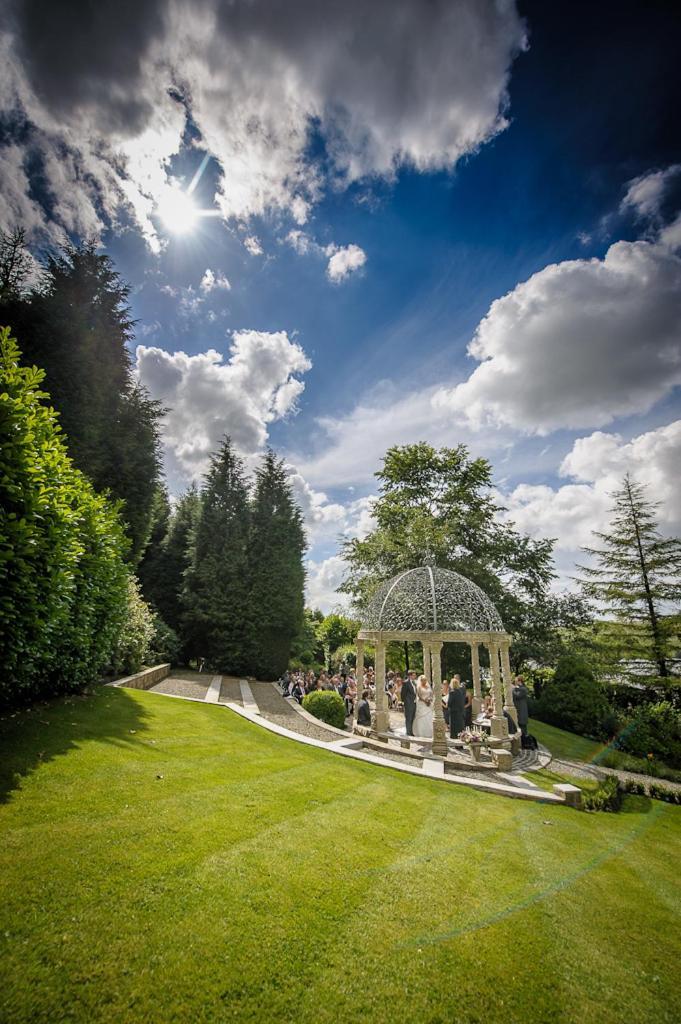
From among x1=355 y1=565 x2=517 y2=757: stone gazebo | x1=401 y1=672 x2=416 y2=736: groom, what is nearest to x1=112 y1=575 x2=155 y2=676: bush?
x1=355 y1=565 x2=517 y2=757: stone gazebo

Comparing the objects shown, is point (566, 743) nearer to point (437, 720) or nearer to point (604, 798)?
point (437, 720)

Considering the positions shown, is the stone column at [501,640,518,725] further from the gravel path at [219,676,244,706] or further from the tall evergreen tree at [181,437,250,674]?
the tall evergreen tree at [181,437,250,674]

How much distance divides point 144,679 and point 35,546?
10.6 metres

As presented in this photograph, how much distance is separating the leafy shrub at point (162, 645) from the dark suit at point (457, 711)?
43.7ft

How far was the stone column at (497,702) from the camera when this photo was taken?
38.6ft

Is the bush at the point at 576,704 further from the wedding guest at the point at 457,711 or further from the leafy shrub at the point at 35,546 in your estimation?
the leafy shrub at the point at 35,546

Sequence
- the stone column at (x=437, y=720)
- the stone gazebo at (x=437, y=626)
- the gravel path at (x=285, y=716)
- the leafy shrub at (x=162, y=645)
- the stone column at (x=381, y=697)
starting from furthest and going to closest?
1. the leafy shrub at (x=162, y=645)
2. the stone column at (x=381, y=697)
3. the stone gazebo at (x=437, y=626)
4. the gravel path at (x=285, y=716)
5. the stone column at (x=437, y=720)

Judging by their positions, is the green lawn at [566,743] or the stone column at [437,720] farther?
the green lawn at [566,743]

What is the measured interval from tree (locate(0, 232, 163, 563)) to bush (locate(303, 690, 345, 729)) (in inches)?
370

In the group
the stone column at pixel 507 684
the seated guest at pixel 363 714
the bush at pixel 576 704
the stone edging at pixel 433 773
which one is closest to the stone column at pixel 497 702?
the stone column at pixel 507 684

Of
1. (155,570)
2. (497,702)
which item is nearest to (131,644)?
(497,702)

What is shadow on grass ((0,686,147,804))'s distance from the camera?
5.23m

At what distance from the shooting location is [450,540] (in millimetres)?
22875

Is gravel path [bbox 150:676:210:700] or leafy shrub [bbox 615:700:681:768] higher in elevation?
gravel path [bbox 150:676:210:700]
